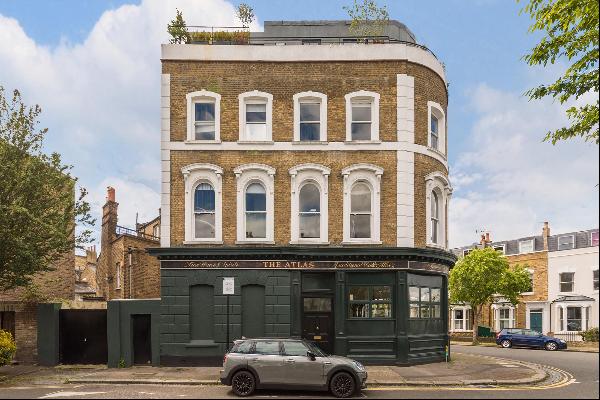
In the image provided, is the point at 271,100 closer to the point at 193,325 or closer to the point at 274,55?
the point at 274,55

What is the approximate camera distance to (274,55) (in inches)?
856

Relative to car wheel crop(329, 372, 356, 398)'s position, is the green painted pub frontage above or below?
above

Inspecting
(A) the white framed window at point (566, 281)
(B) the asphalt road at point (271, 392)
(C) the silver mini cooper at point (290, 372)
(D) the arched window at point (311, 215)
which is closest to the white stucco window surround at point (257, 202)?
(D) the arched window at point (311, 215)

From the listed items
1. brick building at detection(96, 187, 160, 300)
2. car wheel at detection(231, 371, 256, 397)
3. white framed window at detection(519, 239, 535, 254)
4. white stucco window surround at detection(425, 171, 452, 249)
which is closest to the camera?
car wheel at detection(231, 371, 256, 397)

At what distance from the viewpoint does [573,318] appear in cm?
4253

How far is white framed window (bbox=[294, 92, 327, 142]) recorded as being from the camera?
21.6 metres

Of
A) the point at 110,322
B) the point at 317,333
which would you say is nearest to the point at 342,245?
the point at 317,333

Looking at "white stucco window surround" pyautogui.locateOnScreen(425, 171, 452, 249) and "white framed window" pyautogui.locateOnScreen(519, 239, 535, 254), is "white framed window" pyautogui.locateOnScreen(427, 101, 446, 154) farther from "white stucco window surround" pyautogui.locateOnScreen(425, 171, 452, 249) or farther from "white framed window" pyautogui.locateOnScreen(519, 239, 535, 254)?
"white framed window" pyautogui.locateOnScreen(519, 239, 535, 254)

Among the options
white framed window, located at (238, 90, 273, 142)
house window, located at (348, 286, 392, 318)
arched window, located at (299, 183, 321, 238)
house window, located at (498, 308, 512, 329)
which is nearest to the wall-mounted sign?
arched window, located at (299, 183, 321, 238)

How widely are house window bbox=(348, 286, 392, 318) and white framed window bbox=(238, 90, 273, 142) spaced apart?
6714 mm

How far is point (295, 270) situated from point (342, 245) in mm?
1993

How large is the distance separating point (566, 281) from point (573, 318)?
113 inches

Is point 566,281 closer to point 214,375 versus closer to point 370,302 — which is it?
point 370,302

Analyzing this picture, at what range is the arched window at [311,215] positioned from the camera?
2155cm
